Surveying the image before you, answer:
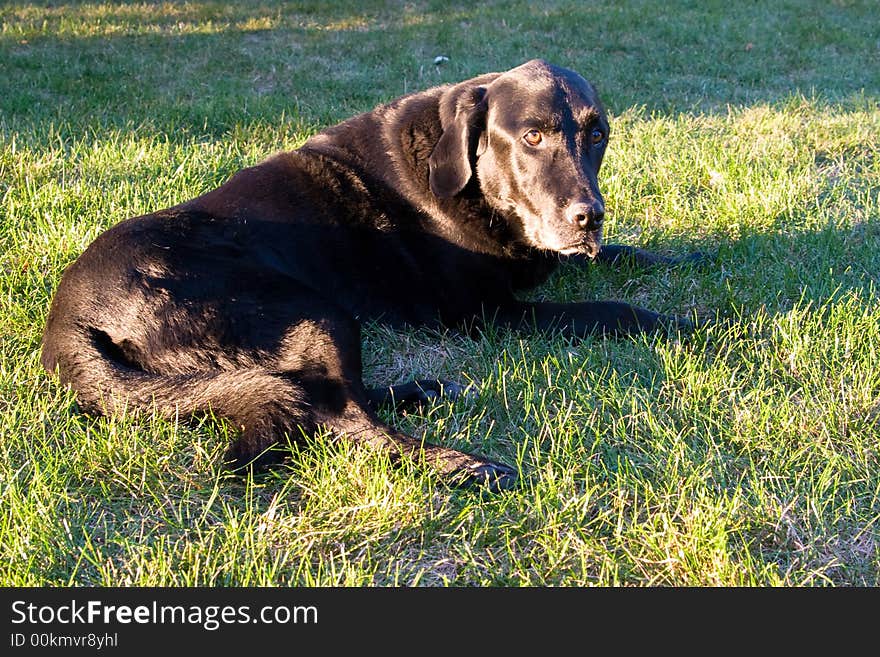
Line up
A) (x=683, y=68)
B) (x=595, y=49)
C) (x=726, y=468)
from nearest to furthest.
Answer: (x=726, y=468), (x=683, y=68), (x=595, y=49)

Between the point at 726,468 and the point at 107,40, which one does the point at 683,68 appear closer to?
the point at 107,40

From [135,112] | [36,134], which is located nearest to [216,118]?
[135,112]

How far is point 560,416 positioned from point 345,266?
1116 millimetres

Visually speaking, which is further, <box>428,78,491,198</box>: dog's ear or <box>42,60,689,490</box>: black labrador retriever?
<box>428,78,491,198</box>: dog's ear

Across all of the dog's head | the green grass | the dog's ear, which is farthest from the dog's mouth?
the dog's ear

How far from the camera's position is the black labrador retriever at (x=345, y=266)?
2.67 m

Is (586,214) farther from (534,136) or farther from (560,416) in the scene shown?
(560,416)

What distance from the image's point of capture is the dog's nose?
3.07 metres

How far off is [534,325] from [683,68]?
6.10 m

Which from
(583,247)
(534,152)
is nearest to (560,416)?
(583,247)

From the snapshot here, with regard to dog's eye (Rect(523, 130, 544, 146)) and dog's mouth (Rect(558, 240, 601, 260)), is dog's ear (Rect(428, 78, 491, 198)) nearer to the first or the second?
dog's eye (Rect(523, 130, 544, 146))

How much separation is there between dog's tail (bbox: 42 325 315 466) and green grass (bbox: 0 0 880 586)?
6 centimetres

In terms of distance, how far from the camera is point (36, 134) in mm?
5625

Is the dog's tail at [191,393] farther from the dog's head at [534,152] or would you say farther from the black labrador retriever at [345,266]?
the dog's head at [534,152]
